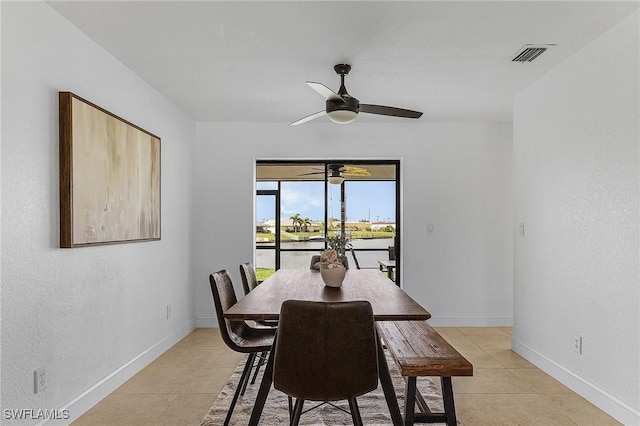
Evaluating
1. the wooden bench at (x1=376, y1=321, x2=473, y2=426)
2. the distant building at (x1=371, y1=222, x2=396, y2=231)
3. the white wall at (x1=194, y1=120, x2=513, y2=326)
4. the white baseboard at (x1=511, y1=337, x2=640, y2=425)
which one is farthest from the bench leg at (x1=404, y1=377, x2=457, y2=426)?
the distant building at (x1=371, y1=222, x2=396, y2=231)

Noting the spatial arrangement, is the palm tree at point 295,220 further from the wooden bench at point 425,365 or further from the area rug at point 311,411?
the wooden bench at point 425,365

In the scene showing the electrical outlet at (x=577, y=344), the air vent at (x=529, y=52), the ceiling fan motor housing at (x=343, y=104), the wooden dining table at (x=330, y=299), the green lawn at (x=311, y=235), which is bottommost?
the electrical outlet at (x=577, y=344)

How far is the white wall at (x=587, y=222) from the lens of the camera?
264 cm

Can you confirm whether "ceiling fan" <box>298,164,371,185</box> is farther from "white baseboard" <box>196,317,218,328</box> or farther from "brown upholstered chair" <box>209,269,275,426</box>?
"brown upholstered chair" <box>209,269,275,426</box>

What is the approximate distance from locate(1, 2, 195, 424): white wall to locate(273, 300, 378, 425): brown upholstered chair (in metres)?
1.37

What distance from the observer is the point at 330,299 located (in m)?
2.53

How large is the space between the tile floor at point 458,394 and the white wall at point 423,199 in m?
1.10

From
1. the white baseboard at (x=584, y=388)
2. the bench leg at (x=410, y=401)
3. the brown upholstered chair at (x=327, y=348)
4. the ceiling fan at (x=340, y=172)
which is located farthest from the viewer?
the ceiling fan at (x=340, y=172)

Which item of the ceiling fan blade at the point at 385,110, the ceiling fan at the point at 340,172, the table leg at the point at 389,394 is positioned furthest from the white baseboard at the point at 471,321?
the table leg at the point at 389,394

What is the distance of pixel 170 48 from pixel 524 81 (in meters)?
2.87

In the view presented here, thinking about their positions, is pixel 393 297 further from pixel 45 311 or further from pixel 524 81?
pixel 524 81

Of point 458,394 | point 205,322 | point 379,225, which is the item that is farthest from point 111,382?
point 379,225

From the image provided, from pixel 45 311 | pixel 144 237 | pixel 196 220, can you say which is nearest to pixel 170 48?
pixel 144 237

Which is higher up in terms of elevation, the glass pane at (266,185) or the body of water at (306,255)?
the glass pane at (266,185)
